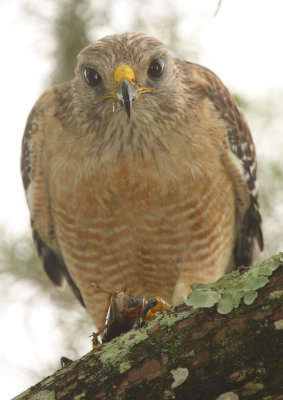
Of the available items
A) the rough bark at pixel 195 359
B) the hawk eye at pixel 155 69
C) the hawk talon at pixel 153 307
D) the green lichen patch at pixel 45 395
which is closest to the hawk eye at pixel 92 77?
the hawk eye at pixel 155 69

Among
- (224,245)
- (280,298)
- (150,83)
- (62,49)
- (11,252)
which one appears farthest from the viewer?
(11,252)

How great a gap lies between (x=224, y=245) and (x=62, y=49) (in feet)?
10.8

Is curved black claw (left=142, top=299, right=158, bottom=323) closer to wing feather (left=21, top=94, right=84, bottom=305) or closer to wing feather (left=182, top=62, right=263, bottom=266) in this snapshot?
wing feather (left=182, top=62, right=263, bottom=266)

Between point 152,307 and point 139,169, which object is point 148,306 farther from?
point 139,169

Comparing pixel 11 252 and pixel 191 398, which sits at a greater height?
pixel 11 252

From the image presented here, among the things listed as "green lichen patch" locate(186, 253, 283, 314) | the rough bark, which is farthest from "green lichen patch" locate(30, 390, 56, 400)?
"green lichen patch" locate(186, 253, 283, 314)

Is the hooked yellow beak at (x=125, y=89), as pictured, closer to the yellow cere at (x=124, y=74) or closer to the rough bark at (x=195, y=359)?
the yellow cere at (x=124, y=74)

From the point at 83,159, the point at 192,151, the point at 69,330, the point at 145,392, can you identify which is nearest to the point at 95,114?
the point at 83,159

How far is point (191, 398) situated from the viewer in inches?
121

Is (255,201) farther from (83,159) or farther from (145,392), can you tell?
(145,392)

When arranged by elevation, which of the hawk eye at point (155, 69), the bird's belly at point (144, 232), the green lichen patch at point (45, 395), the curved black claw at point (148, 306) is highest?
the hawk eye at point (155, 69)

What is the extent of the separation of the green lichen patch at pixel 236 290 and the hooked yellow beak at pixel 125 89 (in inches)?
90.5

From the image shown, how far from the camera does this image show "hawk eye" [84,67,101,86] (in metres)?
5.84

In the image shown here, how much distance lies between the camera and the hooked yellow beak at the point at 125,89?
207 inches
